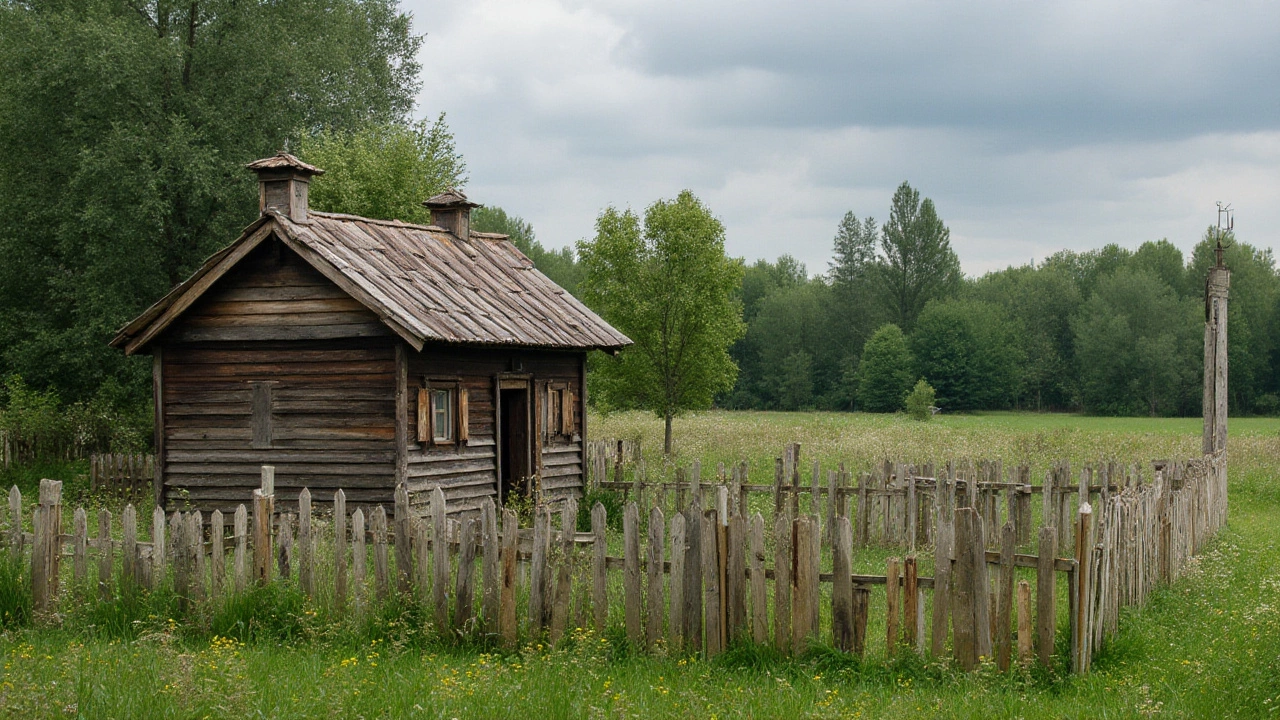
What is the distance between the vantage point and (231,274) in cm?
1798

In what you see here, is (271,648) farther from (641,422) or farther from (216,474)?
(641,422)

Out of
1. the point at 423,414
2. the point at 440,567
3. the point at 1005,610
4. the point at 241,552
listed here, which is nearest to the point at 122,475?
the point at 423,414

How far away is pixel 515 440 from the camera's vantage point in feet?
68.0

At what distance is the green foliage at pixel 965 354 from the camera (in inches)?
3420

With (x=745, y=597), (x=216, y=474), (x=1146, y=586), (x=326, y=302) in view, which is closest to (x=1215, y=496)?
(x=1146, y=586)

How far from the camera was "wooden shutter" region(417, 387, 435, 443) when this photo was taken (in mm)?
17391

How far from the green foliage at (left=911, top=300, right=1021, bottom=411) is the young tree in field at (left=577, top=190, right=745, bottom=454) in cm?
5443

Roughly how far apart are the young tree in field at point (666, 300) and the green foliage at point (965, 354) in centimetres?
5443

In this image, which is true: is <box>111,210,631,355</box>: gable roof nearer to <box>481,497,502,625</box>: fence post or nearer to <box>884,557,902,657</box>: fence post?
<box>481,497,502,625</box>: fence post

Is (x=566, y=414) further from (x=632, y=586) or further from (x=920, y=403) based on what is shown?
(x=920, y=403)

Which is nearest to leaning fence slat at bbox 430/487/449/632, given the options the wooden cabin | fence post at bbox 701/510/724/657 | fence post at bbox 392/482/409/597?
fence post at bbox 392/482/409/597

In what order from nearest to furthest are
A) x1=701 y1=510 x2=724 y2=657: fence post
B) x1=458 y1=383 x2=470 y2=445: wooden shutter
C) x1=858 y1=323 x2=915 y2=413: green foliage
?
x1=701 y1=510 x2=724 y2=657: fence post
x1=458 y1=383 x2=470 y2=445: wooden shutter
x1=858 y1=323 x2=915 y2=413: green foliage

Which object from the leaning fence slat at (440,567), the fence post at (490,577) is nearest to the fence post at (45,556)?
the leaning fence slat at (440,567)

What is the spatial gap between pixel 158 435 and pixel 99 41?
640 inches
